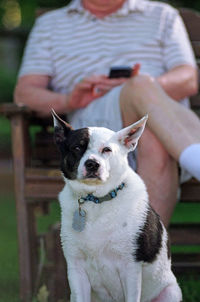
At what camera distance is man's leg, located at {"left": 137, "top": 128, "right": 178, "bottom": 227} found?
294 cm

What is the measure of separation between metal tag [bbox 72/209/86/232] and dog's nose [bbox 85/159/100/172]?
0.19 metres

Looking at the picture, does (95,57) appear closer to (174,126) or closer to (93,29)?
(93,29)

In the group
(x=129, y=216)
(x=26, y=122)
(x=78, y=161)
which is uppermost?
(x=78, y=161)

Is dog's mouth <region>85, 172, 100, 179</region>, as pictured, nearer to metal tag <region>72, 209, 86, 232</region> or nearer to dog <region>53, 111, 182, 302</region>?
dog <region>53, 111, 182, 302</region>

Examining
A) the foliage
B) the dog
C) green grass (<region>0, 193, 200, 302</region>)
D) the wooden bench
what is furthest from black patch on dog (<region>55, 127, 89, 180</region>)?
the foliage

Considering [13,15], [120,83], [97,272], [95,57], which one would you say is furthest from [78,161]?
[13,15]

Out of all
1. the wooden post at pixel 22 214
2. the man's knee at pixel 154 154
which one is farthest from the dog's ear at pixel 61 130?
the wooden post at pixel 22 214

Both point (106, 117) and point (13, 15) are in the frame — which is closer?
point (106, 117)

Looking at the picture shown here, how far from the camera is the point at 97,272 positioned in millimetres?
2314

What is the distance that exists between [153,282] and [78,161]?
545mm

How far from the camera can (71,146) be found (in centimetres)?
229

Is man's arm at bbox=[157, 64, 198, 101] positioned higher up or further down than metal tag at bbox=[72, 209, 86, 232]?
further down

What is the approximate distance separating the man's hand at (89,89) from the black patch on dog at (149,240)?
1039mm

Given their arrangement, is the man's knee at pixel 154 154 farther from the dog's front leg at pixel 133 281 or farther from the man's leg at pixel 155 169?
the dog's front leg at pixel 133 281
